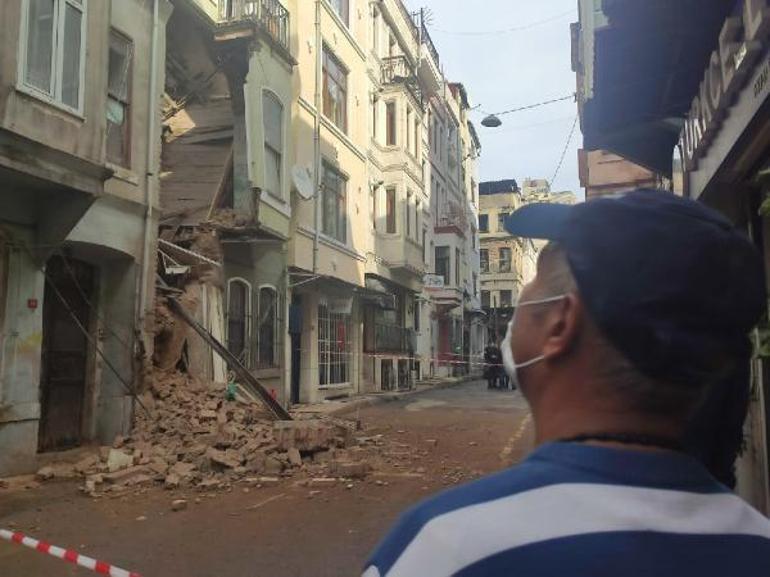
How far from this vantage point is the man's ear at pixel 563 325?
1.06 meters

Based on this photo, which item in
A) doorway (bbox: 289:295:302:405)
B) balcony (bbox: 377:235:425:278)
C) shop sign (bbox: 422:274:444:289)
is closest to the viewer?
doorway (bbox: 289:295:302:405)

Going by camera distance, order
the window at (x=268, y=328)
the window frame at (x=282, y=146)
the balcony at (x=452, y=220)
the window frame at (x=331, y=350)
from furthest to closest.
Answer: the balcony at (x=452, y=220) → the window frame at (x=331, y=350) → the window at (x=268, y=328) → the window frame at (x=282, y=146)

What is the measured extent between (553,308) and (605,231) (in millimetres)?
153

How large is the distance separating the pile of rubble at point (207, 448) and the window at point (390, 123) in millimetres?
16127

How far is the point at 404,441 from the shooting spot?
1234 centimetres

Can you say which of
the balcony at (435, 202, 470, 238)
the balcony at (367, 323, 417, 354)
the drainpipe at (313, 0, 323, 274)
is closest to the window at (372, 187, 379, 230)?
the balcony at (367, 323, 417, 354)

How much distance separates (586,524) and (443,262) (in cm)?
3566

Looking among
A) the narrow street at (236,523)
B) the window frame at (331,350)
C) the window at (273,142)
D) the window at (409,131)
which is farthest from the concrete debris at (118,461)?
the window at (409,131)

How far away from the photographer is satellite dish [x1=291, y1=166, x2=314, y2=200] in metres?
17.0

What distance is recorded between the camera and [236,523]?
672 centimetres

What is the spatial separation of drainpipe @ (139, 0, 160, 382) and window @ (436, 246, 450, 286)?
2523cm

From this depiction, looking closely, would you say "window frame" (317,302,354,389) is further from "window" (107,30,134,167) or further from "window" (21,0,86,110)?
"window" (21,0,86,110)

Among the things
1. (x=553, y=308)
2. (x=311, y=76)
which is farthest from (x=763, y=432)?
(x=311, y=76)

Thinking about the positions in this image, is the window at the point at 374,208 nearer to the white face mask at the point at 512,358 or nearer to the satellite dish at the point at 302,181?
the satellite dish at the point at 302,181
